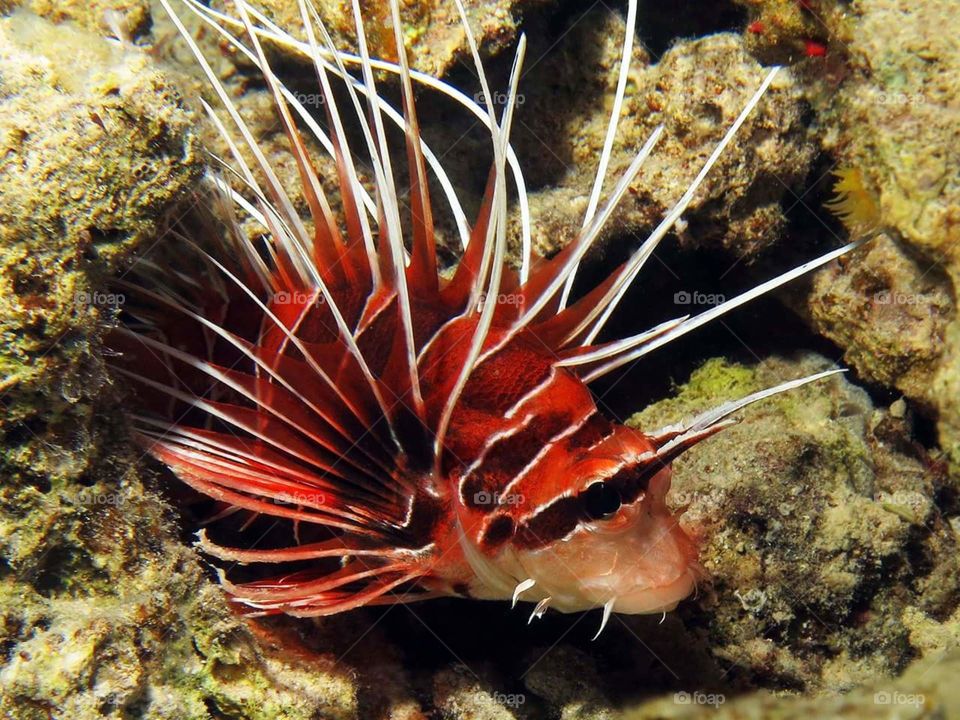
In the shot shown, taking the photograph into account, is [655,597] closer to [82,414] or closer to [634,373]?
[634,373]

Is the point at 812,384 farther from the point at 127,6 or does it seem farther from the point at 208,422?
the point at 127,6

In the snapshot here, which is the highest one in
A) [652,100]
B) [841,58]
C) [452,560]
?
[841,58]

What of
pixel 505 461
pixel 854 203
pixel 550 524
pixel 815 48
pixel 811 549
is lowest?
pixel 811 549

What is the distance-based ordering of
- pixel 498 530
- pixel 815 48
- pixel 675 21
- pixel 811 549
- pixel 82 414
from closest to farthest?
pixel 82 414
pixel 498 530
pixel 811 549
pixel 815 48
pixel 675 21

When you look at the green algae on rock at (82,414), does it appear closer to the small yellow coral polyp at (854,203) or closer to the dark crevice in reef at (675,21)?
the dark crevice in reef at (675,21)

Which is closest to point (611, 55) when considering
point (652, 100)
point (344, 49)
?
point (652, 100)

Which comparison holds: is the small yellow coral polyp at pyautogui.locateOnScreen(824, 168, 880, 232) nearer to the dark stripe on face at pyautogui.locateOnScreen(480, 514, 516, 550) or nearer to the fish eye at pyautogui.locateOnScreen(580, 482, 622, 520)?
the fish eye at pyautogui.locateOnScreen(580, 482, 622, 520)

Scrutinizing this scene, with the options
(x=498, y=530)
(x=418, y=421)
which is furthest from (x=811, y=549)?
(x=418, y=421)
